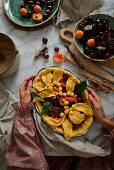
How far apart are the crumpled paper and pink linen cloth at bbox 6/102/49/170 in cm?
65

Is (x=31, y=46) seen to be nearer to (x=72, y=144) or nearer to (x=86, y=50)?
(x=86, y=50)

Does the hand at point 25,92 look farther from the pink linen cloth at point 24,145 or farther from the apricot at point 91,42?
the apricot at point 91,42

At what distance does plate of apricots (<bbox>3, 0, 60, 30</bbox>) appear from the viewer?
1219mm

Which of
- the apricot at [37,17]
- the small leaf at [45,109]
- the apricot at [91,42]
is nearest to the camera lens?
the small leaf at [45,109]

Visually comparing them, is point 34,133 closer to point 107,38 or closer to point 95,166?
point 95,166

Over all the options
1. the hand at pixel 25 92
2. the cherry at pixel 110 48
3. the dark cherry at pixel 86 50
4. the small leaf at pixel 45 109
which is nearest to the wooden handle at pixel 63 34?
the dark cherry at pixel 86 50

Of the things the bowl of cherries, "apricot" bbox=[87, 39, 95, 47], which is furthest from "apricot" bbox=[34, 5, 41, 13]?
"apricot" bbox=[87, 39, 95, 47]

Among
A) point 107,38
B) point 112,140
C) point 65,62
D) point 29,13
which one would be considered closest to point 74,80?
point 65,62

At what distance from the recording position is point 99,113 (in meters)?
1.07

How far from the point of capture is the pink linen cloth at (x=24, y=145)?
1.05m

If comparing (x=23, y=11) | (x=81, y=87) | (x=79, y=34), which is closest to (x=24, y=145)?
(x=81, y=87)

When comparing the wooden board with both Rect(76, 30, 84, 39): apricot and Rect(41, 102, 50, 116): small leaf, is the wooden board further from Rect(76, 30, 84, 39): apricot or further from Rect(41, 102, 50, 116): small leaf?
Rect(41, 102, 50, 116): small leaf

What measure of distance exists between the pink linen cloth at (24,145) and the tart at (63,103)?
0.45ft

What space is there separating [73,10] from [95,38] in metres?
0.29
